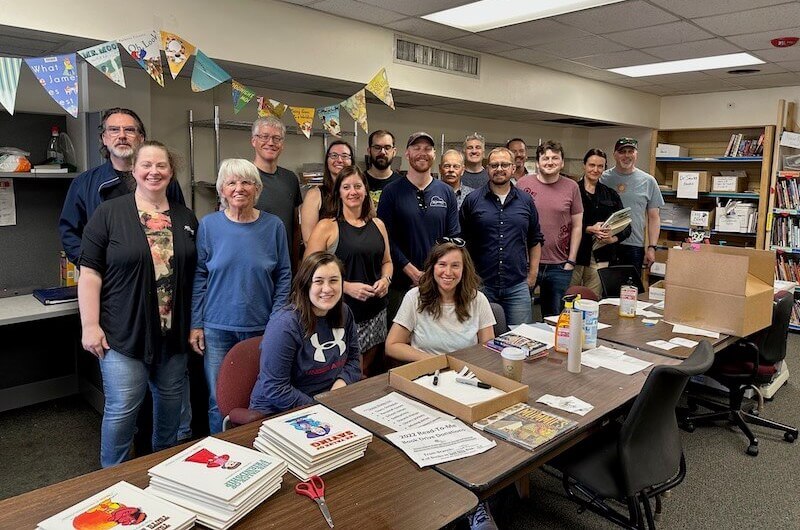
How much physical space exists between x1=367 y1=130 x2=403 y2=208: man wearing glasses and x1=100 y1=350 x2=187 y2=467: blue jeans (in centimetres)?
158

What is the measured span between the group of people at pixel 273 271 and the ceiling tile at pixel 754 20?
67.4 inches

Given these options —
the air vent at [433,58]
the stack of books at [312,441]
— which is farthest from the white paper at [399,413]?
the air vent at [433,58]

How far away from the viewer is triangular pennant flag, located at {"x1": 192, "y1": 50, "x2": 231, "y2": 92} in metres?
2.96

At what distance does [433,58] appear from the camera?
4.32 meters

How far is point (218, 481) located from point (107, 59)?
2.26 metres

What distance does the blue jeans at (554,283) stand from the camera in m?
3.81

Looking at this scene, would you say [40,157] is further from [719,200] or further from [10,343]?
[719,200]

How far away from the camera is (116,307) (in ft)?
7.31

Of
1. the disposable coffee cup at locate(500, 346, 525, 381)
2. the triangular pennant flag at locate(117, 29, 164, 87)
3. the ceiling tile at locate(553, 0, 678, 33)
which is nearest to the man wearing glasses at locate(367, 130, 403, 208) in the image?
the triangular pennant flag at locate(117, 29, 164, 87)

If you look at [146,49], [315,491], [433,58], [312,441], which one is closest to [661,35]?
[433,58]

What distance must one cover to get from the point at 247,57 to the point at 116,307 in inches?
69.7

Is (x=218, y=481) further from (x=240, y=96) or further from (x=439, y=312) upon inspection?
(x=240, y=96)

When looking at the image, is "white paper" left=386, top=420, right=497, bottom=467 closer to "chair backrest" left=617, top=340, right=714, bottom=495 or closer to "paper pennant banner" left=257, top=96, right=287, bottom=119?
"chair backrest" left=617, top=340, right=714, bottom=495

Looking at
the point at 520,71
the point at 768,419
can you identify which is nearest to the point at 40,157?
the point at 520,71
